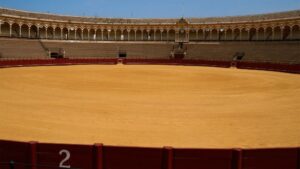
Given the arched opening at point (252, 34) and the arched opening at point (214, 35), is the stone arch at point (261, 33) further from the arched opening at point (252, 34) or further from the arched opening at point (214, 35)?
the arched opening at point (214, 35)

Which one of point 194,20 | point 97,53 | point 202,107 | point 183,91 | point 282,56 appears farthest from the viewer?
point 194,20

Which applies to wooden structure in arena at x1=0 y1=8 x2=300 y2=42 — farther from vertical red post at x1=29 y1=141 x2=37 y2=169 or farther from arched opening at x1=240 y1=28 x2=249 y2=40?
vertical red post at x1=29 y1=141 x2=37 y2=169

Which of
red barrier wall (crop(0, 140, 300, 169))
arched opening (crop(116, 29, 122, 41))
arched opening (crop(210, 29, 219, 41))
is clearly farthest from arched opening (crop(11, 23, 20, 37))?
red barrier wall (crop(0, 140, 300, 169))

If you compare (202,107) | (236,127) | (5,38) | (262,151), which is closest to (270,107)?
(202,107)

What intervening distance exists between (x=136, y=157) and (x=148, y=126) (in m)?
4.67

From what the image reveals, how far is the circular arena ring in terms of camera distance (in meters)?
5.42

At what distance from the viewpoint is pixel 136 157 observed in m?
5.42

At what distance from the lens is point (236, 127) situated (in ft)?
33.1

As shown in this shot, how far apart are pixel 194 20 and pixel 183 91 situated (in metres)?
47.8

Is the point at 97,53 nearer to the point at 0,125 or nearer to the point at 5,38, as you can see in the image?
the point at 5,38

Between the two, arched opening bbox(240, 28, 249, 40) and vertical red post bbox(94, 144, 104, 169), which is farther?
arched opening bbox(240, 28, 249, 40)

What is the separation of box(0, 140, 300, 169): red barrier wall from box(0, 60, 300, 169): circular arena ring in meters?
0.02

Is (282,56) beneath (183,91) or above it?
above

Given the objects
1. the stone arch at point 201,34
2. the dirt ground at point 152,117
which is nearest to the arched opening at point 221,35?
the stone arch at point 201,34
